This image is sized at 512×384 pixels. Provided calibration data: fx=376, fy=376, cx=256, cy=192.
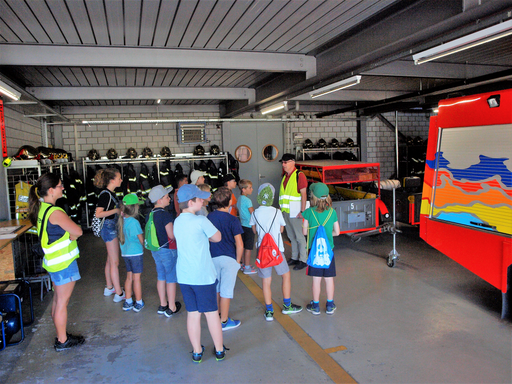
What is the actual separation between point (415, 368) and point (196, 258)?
2.30m

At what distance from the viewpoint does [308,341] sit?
412 centimetres

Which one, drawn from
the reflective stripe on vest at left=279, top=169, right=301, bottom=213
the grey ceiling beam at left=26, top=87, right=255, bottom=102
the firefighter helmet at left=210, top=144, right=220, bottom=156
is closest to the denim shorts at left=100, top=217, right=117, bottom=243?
the reflective stripe on vest at left=279, top=169, right=301, bottom=213

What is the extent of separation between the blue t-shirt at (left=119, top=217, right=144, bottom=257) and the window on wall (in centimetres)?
784

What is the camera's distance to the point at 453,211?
509 cm

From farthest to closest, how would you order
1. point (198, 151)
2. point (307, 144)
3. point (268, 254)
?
point (307, 144)
point (198, 151)
point (268, 254)

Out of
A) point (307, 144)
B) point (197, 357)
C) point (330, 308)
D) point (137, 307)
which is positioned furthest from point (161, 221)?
point (307, 144)

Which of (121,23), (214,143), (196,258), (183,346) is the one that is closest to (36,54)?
(121,23)

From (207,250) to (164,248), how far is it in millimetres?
→ 1366

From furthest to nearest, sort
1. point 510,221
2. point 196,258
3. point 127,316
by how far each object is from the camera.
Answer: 1. point 127,316
2. point 510,221
3. point 196,258

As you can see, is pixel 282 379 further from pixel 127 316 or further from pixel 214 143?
pixel 214 143

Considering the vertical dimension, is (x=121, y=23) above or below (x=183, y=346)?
above

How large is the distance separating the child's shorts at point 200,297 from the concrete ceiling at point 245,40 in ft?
10.0

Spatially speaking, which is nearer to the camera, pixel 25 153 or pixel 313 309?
pixel 313 309

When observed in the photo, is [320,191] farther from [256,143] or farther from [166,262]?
[256,143]
